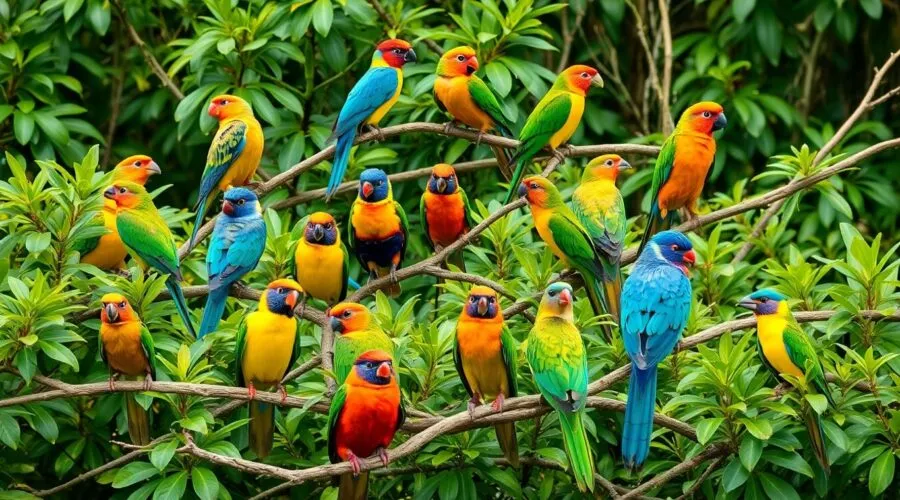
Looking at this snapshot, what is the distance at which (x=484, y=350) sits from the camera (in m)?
5.35

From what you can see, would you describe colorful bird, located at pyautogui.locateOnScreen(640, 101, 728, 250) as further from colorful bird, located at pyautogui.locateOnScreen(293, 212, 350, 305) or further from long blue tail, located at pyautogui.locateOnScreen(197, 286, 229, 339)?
long blue tail, located at pyautogui.locateOnScreen(197, 286, 229, 339)

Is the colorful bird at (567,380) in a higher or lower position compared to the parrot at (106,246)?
higher

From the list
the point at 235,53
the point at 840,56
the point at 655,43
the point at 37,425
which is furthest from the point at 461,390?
the point at 840,56

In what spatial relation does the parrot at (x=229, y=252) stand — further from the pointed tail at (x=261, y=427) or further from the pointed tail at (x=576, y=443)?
the pointed tail at (x=576, y=443)

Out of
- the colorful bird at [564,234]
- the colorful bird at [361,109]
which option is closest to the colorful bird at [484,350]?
the colorful bird at [564,234]

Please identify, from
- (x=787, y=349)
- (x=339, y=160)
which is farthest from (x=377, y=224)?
(x=787, y=349)

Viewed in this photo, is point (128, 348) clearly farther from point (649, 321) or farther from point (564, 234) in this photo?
point (649, 321)

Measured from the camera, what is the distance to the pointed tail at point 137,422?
5836mm

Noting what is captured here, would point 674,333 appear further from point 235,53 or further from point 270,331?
point 235,53

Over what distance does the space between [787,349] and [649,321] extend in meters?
0.69

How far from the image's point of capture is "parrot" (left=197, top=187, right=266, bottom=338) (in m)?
5.84

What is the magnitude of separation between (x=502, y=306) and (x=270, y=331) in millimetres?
1296

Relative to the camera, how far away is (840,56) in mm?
9727

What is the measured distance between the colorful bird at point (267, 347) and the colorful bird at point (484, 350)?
2.31 feet
